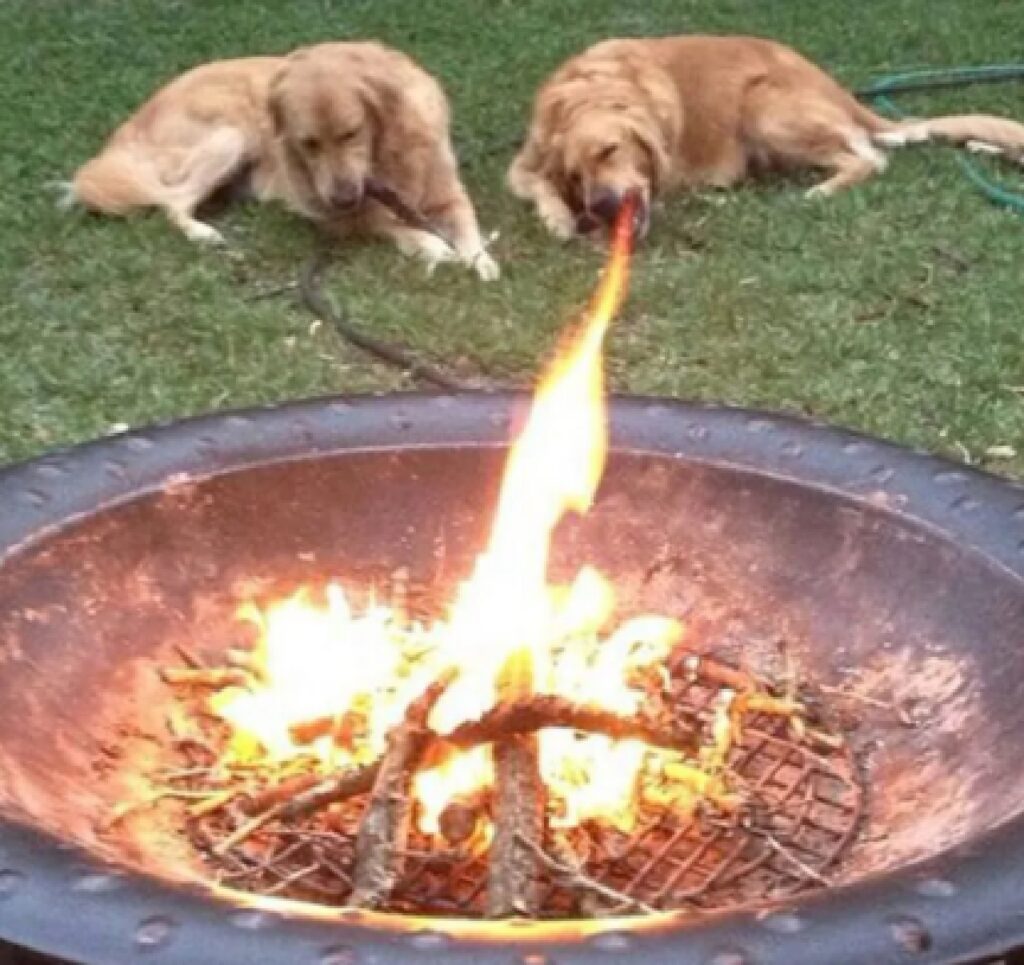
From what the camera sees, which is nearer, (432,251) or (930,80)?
(432,251)

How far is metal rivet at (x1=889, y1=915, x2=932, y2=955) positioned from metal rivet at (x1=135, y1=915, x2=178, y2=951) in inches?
22.6

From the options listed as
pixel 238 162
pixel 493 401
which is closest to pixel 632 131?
pixel 238 162

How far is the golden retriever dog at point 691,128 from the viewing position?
6891 millimetres

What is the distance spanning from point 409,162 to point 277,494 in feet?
14.4

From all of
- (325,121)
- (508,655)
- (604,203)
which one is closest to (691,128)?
(604,203)

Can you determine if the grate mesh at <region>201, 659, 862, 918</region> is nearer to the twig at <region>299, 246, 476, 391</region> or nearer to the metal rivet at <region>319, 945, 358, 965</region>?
the metal rivet at <region>319, 945, 358, 965</region>

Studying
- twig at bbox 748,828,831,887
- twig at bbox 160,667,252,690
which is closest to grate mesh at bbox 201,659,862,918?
twig at bbox 748,828,831,887

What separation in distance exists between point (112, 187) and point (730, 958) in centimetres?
525

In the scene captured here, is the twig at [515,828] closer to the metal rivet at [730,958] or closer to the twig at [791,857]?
the twig at [791,857]

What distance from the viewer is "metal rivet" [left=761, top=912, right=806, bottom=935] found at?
1.77 metres

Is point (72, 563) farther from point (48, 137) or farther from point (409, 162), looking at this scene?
point (48, 137)

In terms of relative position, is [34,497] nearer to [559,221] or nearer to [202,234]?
[202,234]

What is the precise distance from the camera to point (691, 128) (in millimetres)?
7305

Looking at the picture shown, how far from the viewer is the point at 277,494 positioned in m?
2.68
